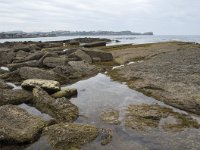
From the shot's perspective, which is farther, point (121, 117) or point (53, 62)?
point (53, 62)

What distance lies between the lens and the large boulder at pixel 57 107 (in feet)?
54.1

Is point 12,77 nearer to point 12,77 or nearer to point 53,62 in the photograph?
point 12,77

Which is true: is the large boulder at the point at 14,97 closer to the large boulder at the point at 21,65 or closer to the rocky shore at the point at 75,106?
the rocky shore at the point at 75,106

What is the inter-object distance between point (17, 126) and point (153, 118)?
7636 millimetres

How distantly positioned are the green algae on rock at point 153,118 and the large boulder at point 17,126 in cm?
498

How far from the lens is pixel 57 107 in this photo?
17.3 meters

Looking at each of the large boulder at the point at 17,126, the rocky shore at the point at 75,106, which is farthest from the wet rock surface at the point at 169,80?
the large boulder at the point at 17,126

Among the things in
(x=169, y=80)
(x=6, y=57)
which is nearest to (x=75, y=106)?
(x=169, y=80)

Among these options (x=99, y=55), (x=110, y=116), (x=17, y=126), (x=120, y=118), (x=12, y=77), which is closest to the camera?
(x=17, y=126)

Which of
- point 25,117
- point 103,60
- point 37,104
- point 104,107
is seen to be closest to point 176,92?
point 104,107

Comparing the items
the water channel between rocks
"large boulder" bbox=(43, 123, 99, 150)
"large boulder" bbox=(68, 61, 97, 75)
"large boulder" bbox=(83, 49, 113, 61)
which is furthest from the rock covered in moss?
"large boulder" bbox=(83, 49, 113, 61)

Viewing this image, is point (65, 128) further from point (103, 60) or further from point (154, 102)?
point (103, 60)

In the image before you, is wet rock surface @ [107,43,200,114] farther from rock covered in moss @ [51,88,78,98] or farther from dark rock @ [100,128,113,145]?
dark rock @ [100,128,113,145]

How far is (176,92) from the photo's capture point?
2100 centimetres
